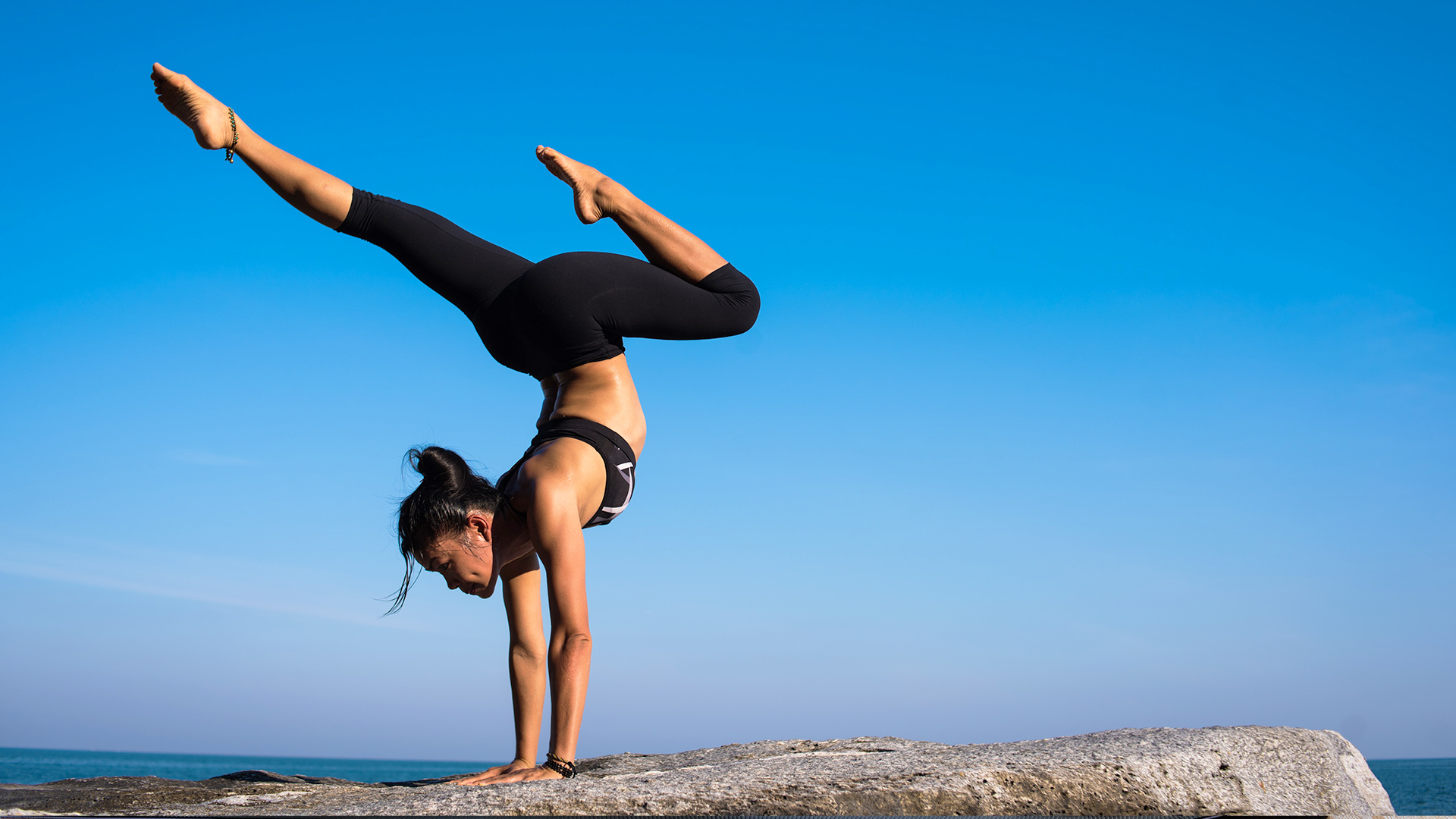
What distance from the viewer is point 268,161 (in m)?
3.83

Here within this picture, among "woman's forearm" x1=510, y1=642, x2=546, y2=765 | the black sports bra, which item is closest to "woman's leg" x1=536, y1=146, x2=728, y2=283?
the black sports bra

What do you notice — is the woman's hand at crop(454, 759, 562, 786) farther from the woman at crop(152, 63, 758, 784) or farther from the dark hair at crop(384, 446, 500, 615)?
the dark hair at crop(384, 446, 500, 615)

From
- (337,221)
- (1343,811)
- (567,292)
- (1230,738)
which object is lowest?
(1343,811)

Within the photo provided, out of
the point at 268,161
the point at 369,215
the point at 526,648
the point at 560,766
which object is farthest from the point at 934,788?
the point at 268,161

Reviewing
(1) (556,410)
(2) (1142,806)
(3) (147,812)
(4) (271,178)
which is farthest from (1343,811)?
(4) (271,178)

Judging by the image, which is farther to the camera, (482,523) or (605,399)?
(605,399)

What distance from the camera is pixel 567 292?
3795 millimetres

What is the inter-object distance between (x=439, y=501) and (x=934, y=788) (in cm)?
210

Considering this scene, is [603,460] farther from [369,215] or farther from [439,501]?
[369,215]

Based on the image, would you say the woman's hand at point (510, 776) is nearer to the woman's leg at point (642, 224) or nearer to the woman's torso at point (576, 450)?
the woman's torso at point (576, 450)

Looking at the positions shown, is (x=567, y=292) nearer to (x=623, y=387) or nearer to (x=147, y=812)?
(x=623, y=387)

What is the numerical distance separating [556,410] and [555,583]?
929 mm

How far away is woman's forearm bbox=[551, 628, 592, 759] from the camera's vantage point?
3.39m

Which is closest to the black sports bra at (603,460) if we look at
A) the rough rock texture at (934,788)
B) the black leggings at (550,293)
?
the black leggings at (550,293)
